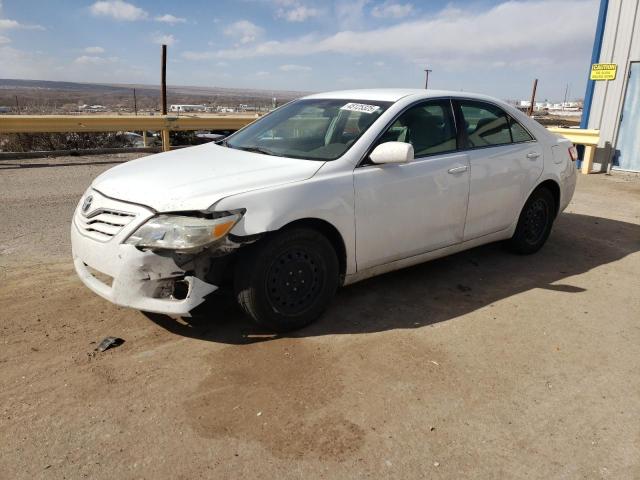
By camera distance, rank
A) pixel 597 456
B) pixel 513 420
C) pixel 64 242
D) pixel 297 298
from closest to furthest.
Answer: pixel 597 456
pixel 513 420
pixel 297 298
pixel 64 242

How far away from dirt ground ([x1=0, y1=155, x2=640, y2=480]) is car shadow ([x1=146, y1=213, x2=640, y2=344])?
0.07 ft

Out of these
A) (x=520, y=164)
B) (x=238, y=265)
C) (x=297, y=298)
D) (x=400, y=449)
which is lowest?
(x=400, y=449)

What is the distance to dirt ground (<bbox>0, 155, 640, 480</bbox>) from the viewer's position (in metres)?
2.44

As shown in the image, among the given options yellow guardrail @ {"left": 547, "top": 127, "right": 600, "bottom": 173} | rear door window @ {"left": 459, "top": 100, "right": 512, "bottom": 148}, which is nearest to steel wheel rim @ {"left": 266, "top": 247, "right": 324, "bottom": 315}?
rear door window @ {"left": 459, "top": 100, "right": 512, "bottom": 148}

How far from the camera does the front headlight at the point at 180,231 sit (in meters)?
3.06

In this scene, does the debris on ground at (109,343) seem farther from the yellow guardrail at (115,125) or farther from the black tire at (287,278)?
the yellow guardrail at (115,125)

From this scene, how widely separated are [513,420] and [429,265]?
8.16 feet

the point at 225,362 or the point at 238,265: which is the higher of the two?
the point at 238,265

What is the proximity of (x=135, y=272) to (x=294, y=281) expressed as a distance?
1008 mm

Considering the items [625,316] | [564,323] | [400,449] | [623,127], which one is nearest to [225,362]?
[400,449]

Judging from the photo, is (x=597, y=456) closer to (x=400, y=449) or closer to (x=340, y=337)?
(x=400, y=449)

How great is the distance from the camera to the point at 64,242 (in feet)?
18.2

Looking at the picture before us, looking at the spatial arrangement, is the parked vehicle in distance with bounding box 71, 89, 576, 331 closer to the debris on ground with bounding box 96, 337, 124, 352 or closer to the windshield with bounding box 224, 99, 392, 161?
the windshield with bounding box 224, 99, 392, 161

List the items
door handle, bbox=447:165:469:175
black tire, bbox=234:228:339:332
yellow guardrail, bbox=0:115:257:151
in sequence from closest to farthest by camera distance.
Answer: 1. black tire, bbox=234:228:339:332
2. door handle, bbox=447:165:469:175
3. yellow guardrail, bbox=0:115:257:151
